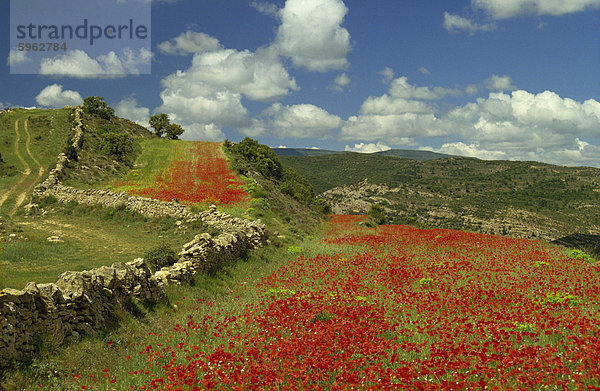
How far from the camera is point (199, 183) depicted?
131ft

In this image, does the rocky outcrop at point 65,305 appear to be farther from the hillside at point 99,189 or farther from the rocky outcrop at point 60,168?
the rocky outcrop at point 60,168

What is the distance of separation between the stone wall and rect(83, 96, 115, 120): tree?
232 feet

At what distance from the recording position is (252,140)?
63094 mm

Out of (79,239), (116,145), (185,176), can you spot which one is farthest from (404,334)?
(116,145)

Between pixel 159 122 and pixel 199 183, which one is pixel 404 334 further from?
pixel 159 122

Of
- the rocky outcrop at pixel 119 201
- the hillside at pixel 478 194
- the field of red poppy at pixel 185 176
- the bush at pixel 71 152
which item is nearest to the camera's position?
the rocky outcrop at pixel 119 201

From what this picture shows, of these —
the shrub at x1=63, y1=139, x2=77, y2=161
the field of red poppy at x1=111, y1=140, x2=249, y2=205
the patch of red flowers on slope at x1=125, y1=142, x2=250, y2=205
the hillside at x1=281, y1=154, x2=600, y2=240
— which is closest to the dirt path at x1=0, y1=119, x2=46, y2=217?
the shrub at x1=63, y1=139, x2=77, y2=161

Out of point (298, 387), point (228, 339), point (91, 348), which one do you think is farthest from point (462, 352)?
point (91, 348)

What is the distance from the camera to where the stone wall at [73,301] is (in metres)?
6.00

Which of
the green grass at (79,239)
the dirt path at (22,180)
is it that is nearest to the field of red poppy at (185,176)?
the green grass at (79,239)

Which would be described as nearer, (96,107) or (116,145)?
(116,145)

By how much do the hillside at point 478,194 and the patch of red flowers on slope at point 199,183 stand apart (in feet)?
118

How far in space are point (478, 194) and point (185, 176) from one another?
116 meters

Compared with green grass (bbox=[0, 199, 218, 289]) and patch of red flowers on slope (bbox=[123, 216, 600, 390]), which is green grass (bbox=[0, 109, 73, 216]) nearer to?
green grass (bbox=[0, 199, 218, 289])
